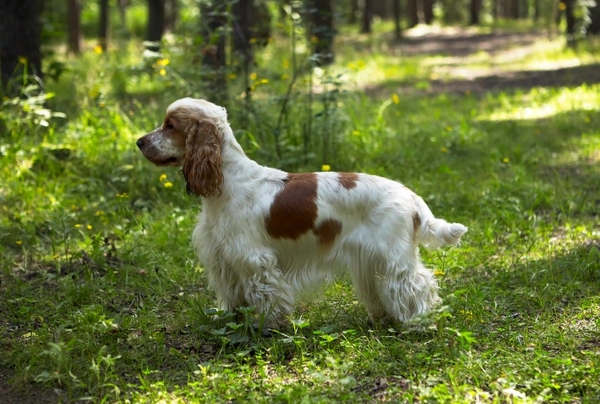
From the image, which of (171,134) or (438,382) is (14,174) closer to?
(171,134)

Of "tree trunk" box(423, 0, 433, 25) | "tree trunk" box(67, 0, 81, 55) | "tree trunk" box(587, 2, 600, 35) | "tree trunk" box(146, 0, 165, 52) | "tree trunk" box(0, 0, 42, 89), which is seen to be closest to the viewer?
"tree trunk" box(0, 0, 42, 89)

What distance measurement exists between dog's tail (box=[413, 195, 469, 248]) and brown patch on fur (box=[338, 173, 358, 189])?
1.32ft

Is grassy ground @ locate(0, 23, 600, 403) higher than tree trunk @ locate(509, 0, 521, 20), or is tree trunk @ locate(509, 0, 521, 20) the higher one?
tree trunk @ locate(509, 0, 521, 20)

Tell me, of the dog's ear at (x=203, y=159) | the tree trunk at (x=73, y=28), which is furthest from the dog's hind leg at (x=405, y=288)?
the tree trunk at (x=73, y=28)

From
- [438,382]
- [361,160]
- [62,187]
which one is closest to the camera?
[438,382]

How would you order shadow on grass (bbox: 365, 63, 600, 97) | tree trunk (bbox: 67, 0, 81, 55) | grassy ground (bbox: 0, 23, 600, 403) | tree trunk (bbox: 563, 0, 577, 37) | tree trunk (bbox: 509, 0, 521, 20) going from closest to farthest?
grassy ground (bbox: 0, 23, 600, 403) < shadow on grass (bbox: 365, 63, 600, 97) < tree trunk (bbox: 563, 0, 577, 37) < tree trunk (bbox: 67, 0, 81, 55) < tree trunk (bbox: 509, 0, 521, 20)

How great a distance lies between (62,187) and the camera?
721 centimetres

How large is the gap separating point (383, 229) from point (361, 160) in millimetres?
3997

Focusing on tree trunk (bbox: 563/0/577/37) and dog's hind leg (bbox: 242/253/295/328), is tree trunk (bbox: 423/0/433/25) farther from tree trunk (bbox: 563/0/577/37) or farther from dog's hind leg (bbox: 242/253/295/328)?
dog's hind leg (bbox: 242/253/295/328)

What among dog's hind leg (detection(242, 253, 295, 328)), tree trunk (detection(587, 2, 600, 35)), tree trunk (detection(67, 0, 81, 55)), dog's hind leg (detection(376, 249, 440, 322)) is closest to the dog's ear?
dog's hind leg (detection(242, 253, 295, 328))

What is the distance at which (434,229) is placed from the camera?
4.37 metres

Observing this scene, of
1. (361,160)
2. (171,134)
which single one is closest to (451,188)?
(361,160)

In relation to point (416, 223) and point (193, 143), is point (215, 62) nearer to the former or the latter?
point (193, 143)

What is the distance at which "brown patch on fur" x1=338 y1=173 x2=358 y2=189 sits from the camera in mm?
4305
